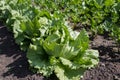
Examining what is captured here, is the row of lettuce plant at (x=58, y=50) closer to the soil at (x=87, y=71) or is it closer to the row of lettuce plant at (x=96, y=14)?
the soil at (x=87, y=71)

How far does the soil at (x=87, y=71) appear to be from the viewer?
4238 millimetres

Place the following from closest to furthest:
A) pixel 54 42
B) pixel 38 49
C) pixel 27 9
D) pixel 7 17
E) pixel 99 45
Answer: pixel 54 42 → pixel 38 49 → pixel 99 45 → pixel 27 9 → pixel 7 17

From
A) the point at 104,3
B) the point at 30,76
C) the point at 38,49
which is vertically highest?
the point at 104,3

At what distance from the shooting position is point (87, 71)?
14.1ft

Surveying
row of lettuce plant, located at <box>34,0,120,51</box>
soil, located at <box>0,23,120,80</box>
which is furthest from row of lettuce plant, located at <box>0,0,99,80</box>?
row of lettuce plant, located at <box>34,0,120,51</box>

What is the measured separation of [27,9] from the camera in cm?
582

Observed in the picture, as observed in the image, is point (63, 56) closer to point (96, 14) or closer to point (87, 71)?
point (87, 71)

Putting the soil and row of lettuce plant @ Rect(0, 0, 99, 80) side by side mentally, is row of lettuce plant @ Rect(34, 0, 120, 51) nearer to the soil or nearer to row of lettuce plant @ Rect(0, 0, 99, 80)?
the soil

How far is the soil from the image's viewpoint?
13.9 feet

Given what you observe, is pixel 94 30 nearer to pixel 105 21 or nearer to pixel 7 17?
pixel 105 21

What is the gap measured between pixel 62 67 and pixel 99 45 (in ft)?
3.62

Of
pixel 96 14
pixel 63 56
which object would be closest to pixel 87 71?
pixel 63 56

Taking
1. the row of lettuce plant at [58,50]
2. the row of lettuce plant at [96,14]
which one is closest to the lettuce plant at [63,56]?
the row of lettuce plant at [58,50]

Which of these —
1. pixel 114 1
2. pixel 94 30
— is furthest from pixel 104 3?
pixel 94 30
